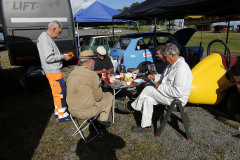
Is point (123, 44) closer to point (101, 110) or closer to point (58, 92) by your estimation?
point (58, 92)

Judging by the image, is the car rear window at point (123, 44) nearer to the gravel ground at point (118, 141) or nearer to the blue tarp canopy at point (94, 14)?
the gravel ground at point (118, 141)

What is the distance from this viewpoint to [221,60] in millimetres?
3396

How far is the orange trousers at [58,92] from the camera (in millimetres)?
3164

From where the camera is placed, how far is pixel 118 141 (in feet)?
9.31

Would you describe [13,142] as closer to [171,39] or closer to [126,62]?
[126,62]

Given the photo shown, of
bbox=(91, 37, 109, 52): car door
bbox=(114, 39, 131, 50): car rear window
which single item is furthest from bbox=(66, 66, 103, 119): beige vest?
bbox=(91, 37, 109, 52): car door

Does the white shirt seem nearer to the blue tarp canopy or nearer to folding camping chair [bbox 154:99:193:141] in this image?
folding camping chair [bbox 154:99:193:141]

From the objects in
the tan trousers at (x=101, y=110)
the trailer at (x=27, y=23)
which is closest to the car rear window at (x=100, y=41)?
the trailer at (x=27, y=23)

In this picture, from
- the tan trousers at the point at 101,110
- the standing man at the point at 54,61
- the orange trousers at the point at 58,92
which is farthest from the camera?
the orange trousers at the point at 58,92

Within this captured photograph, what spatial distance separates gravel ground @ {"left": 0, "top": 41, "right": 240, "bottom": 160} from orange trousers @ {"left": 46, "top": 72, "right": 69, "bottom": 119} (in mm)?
276

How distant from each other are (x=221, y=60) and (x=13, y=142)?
4604 millimetres

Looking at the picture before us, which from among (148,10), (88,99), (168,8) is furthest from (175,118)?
(148,10)

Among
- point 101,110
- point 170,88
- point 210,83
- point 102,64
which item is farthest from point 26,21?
point 210,83

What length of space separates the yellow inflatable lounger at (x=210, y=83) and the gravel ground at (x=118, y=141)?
47 cm
